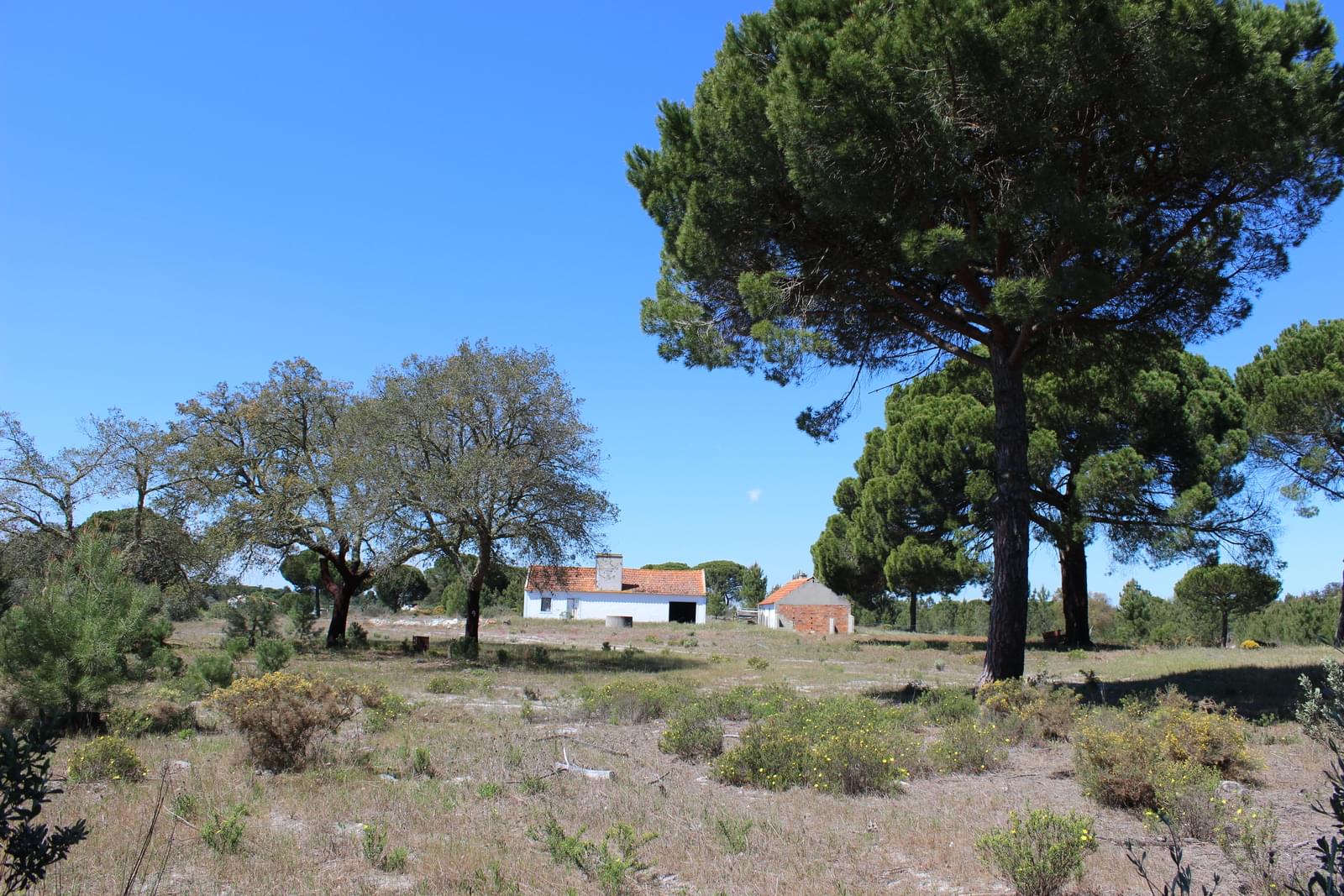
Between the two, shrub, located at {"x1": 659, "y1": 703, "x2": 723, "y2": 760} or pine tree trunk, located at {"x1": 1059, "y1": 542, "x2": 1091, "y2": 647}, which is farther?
Answer: pine tree trunk, located at {"x1": 1059, "y1": 542, "x2": 1091, "y2": 647}

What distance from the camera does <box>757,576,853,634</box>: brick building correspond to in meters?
51.4

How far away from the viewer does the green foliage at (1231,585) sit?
90.0 ft

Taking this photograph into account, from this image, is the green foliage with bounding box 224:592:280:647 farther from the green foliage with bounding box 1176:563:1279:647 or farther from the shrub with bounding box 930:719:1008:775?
the green foliage with bounding box 1176:563:1279:647

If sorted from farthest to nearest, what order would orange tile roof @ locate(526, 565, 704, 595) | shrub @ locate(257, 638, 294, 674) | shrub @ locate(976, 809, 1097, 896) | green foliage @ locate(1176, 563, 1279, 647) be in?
orange tile roof @ locate(526, 565, 704, 595) < green foliage @ locate(1176, 563, 1279, 647) < shrub @ locate(257, 638, 294, 674) < shrub @ locate(976, 809, 1097, 896)

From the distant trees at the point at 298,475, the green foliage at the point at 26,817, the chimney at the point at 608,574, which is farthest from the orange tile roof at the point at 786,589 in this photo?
the green foliage at the point at 26,817

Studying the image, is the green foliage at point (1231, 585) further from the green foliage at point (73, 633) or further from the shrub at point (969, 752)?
the green foliage at point (73, 633)

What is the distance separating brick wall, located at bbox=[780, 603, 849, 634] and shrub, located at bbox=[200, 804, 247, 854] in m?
46.7

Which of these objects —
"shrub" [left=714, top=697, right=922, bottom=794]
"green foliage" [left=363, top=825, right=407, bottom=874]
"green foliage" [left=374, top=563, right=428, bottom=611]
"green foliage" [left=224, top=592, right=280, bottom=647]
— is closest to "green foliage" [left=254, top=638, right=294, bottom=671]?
"shrub" [left=714, top=697, right=922, bottom=794]

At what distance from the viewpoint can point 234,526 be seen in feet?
80.6

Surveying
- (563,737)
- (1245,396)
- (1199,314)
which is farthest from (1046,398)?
(563,737)

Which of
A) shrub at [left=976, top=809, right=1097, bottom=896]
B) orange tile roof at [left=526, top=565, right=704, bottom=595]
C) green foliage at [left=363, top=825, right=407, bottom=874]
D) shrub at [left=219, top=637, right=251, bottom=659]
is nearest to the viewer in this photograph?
shrub at [left=976, top=809, right=1097, bottom=896]

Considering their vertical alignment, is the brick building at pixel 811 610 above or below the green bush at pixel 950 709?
below

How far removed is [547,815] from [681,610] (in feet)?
205

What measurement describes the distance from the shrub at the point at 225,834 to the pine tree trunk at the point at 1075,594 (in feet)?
99.1
